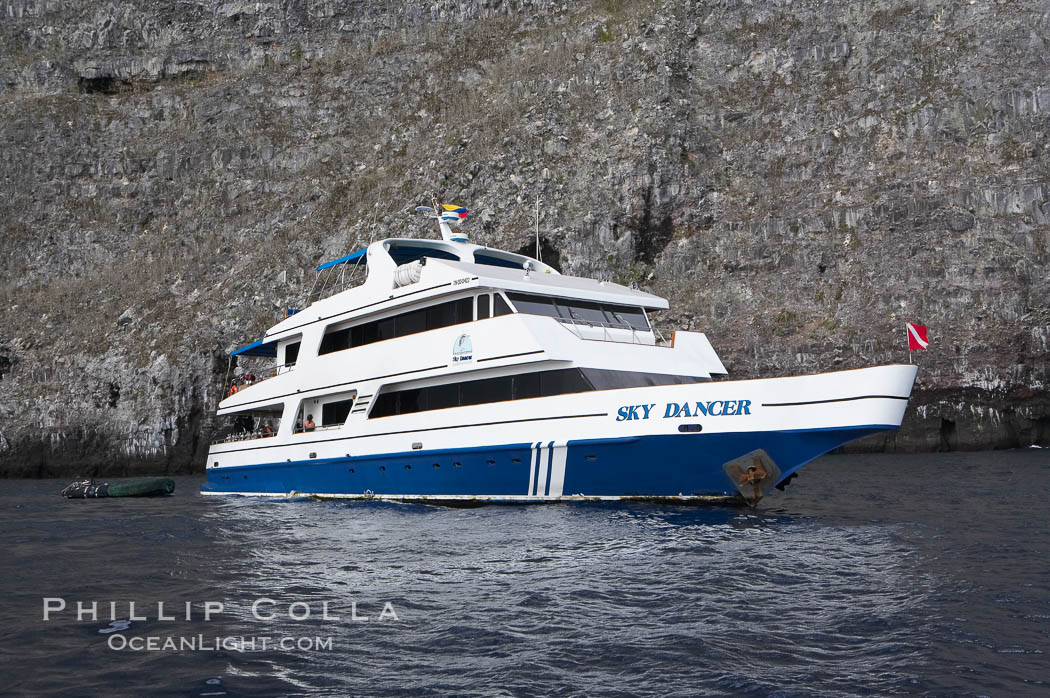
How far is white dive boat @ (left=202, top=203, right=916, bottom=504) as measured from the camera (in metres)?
15.7

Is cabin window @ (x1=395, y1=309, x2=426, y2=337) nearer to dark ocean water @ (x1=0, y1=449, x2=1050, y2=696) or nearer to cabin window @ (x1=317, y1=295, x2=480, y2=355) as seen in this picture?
cabin window @ (x1=317, y1=295, x2=480, y2=355)

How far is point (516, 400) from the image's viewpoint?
712 inches

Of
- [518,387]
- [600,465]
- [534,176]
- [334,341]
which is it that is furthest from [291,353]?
[534,176]

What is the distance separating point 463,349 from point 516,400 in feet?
6.41

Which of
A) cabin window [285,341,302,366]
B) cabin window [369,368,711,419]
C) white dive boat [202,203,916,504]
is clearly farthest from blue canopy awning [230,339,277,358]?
cabin window [369,368,711,419]

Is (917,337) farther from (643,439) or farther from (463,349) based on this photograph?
(463,349)

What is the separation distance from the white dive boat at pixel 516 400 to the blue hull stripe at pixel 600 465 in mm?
32

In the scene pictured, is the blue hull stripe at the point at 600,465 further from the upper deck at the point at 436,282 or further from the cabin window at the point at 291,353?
→ the cabin window at the point at 291,353

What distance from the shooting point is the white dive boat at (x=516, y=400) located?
15.7 meters

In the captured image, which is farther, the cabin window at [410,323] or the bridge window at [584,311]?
the cabin window at [410,323]

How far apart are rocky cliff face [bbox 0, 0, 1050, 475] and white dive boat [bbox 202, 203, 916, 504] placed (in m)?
26.6

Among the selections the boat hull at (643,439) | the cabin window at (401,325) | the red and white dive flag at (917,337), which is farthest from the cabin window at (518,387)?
the red and white dive flag at (917,337)

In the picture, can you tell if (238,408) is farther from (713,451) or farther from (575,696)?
(575,696)

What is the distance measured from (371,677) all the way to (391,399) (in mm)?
14390
